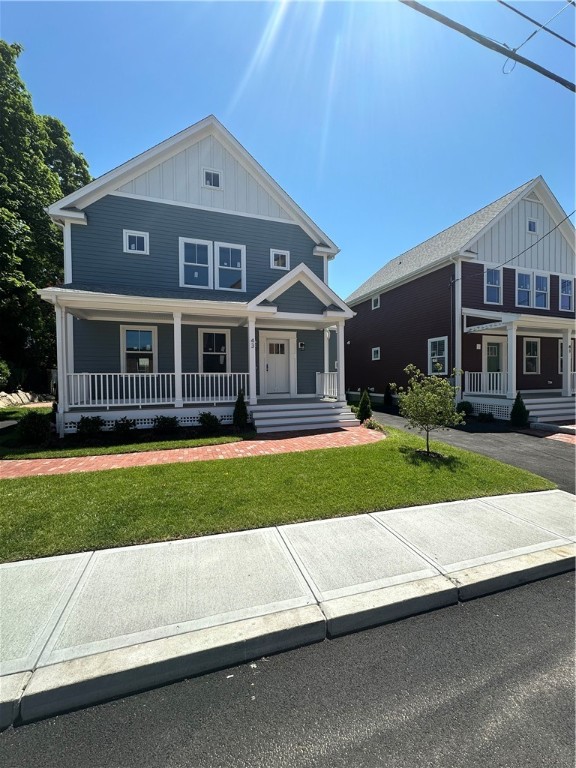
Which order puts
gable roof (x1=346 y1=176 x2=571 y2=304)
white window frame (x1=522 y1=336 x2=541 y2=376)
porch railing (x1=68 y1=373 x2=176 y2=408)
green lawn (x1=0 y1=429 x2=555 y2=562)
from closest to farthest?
green lawn (x1=0 y1=429 x2=555 y2=562), porch railing (x1=68 y1=373 x2=176 y2=408), gable roof (x1=346 y1=176 x2=571 y2=304), white window frame (x1=522 y1=336 x2=541 y2=376)

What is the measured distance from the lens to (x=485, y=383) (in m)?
14.6

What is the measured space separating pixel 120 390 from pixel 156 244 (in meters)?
5.01

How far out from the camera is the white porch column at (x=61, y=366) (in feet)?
29.9

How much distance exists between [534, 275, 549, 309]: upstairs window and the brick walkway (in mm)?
13459

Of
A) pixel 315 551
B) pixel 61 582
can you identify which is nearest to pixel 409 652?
pixel 315 551

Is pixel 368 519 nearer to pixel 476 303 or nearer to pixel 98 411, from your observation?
pixel 98 411

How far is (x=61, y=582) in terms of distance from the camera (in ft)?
10.4

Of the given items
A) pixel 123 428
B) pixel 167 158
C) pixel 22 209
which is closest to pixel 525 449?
pixel 123 428

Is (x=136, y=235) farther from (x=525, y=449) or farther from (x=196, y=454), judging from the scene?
(x=525, y=449)

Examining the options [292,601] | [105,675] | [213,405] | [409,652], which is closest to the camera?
[105,675]

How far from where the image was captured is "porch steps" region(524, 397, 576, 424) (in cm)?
1265

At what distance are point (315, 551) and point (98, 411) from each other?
790 cm

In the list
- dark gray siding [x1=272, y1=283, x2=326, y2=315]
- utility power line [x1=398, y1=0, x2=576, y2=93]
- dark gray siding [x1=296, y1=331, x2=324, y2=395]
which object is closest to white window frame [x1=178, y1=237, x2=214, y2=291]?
dark gray siding [x1=272, y1=283, x2=326, y2=315]

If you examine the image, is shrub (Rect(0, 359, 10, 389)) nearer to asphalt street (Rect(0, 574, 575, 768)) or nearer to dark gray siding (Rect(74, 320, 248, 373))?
dark gray siding (Rect(74, 320, 248, 373))
